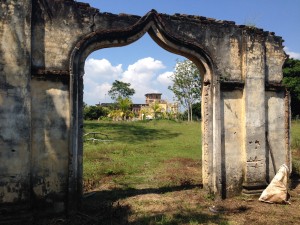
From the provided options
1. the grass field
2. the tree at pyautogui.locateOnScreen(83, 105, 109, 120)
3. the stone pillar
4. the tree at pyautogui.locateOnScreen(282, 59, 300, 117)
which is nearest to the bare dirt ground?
the grass field

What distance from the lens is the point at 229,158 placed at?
6.92 metres

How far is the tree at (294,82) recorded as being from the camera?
103 ft

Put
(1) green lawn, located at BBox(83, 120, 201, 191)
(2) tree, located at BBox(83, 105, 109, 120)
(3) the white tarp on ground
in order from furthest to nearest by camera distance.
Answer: (2) tree, located at BBox(83, 105, 109, 120)
(1) green lawn, located at BBox(83, 120, 201, 191)
(3) the white tarp on ground

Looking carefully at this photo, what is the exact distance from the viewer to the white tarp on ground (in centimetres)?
646

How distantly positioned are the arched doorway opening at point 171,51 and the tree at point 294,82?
1035 inches

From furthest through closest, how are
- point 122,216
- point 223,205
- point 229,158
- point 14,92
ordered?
point 229,158 → point 223,205 → point 122,216 → point 14,92

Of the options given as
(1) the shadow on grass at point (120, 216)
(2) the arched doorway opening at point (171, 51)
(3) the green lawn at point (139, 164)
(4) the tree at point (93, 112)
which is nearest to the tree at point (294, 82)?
(3) the green lawn at point (139, 164)

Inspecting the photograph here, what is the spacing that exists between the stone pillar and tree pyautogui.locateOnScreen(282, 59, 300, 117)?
25514 mm

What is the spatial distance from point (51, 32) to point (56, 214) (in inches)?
133

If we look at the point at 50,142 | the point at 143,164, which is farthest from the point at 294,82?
the point at 50,142

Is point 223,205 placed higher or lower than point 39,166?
lower

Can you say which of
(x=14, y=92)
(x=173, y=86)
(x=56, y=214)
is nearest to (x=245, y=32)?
(x=14, y=92)

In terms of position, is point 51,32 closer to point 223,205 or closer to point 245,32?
point 245,32

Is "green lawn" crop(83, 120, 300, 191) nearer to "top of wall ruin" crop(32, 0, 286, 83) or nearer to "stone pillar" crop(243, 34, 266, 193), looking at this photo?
"stone pillar" crop(243, 34, 266, 193)
